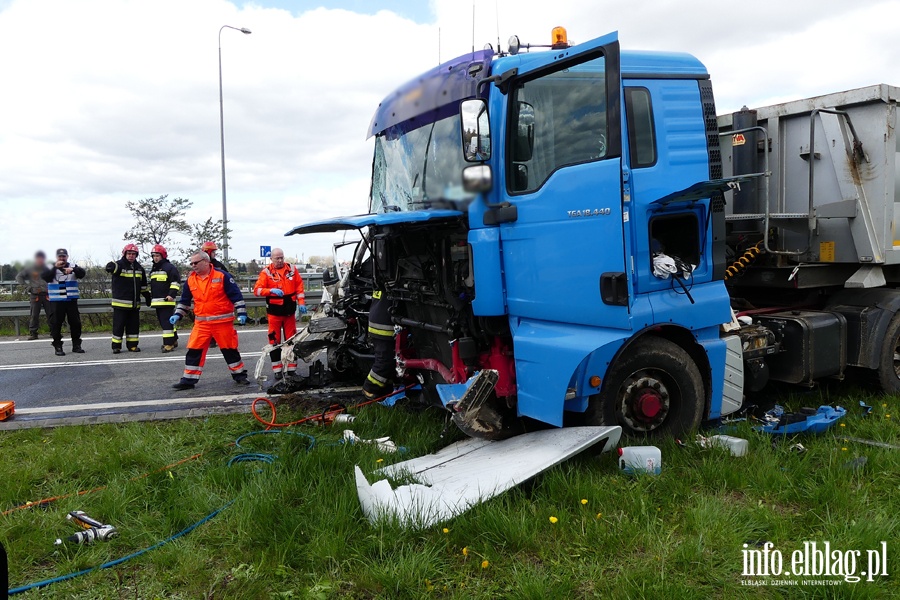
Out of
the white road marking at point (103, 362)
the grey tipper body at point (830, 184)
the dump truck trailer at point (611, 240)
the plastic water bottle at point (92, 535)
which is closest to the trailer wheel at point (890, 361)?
the dump truck trailer at point (611, 240)

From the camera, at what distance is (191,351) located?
6.76 metres

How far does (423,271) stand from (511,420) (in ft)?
3.92

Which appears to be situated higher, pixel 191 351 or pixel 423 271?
pixel 423 271

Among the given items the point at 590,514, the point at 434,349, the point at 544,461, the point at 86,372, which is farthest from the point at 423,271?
the point at 86,372

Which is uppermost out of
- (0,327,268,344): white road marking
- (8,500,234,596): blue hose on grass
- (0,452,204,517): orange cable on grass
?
(0,327,268,344): white road marking

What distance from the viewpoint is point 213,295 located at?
22.4ft

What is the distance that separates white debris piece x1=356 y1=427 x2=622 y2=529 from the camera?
3182mm

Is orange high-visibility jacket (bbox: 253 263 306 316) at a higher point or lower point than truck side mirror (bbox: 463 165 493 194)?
lower

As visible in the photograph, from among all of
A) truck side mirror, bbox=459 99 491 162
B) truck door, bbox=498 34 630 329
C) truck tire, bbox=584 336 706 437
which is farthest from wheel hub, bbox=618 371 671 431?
truck side mirror, bbox=459 99 491 162

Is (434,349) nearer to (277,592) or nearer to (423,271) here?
(423,271)

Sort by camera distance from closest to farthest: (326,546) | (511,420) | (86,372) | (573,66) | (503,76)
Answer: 1. (326,546)
2. (573,66)
3. (503,76)
4. (511,420)
5. (86,372)

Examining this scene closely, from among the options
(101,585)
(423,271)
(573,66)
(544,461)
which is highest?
(573,66)

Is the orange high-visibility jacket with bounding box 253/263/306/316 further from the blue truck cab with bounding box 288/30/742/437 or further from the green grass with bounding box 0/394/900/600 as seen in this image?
the green grass with bounding box 0/394/900/600

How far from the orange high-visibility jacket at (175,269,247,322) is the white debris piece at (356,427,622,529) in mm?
3707
